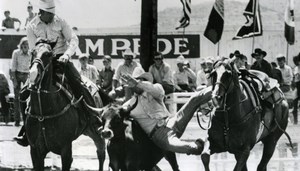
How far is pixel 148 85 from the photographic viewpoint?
23.2 feet

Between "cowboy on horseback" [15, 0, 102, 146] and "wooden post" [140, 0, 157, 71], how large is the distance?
2545 mm

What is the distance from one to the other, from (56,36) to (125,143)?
2.10m

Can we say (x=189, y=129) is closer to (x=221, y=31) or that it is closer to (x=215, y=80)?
(x=221, y=31)

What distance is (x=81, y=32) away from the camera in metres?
12.9

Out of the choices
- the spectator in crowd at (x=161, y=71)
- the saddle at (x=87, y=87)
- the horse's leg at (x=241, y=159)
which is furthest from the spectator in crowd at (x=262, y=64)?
the saddle at (x=87, y=87)

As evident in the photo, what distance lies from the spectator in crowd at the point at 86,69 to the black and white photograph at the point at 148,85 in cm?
2

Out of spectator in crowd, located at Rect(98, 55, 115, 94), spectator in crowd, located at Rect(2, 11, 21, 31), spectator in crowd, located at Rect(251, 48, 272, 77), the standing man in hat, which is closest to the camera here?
the standing man in hat

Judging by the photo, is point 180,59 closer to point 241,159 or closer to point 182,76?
point 182,76

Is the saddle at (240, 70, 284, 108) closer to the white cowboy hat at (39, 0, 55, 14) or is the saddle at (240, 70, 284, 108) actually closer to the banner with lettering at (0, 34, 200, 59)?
the white cowboy hat at (39, 0, 55, 14)

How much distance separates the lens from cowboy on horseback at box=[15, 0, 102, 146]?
816 centimetres

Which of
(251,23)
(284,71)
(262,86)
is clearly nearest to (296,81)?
(284,71)

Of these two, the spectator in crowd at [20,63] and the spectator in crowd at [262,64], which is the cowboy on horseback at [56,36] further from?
the spectator in crowd at [20,63]

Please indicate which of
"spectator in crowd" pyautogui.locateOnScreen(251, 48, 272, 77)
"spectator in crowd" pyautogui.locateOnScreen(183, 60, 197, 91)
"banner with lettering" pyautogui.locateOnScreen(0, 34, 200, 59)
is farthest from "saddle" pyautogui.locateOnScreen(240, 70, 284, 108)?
Answer: "banner with lettering" pyautogui.locateOnScreen(0, 34, 200, 59)

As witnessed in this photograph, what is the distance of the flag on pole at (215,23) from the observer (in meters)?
12.5
